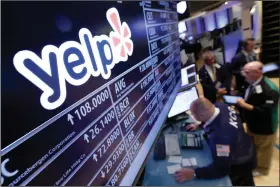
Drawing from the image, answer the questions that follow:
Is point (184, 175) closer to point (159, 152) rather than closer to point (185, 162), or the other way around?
point (185, 162)

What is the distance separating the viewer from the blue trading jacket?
173cm

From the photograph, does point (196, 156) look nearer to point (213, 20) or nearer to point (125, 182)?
point (125, 182)

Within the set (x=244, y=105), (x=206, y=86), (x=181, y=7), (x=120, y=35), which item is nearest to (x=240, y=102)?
(x=244, y=105)

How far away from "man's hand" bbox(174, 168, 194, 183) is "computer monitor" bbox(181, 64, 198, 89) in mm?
1093

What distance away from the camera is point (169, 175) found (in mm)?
1777

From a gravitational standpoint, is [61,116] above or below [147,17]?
below

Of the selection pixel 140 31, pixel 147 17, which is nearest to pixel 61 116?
pixel 140 31

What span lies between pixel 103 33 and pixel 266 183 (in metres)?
3.01

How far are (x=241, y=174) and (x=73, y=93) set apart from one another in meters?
2.01

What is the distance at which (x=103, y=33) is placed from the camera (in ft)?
3.16

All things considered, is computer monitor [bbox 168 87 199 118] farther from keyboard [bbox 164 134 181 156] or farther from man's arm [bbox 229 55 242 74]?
man's arm [bbox 229 55 242 74]

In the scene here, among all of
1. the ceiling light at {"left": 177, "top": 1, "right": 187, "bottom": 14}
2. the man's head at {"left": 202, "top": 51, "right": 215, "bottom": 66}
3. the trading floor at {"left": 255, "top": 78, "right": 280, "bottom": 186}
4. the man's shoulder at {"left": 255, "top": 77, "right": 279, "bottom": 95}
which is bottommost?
the trading floor at {"left": 255, "top": 78, "right": 280, "bottom": 186}

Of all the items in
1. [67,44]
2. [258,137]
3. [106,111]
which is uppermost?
[67,44]

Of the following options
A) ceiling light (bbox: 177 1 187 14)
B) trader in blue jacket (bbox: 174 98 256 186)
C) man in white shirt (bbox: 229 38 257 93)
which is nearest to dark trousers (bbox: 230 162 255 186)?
trader in blue jacket (bbox: 174 98 256 186)
